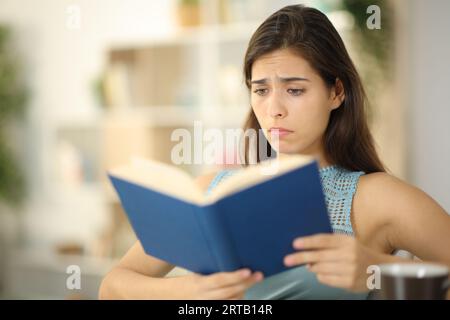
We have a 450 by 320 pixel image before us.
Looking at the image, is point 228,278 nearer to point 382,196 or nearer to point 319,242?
point 319,242

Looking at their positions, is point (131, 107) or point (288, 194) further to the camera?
point (131, 107)

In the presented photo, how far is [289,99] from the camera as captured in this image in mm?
1405

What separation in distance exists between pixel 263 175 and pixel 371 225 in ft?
2.01

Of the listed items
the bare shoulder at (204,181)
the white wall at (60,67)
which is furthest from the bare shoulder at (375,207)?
the white wall at (60,67)

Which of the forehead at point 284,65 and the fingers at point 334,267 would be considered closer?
the fingers at point 334,267

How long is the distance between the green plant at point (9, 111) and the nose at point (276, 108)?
150 inches

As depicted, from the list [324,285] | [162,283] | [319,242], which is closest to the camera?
[319,242]

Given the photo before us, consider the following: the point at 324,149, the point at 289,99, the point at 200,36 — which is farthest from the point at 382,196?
the point at 200,36

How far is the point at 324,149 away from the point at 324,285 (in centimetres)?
38

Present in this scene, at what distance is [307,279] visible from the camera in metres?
1.33

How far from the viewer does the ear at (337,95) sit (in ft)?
4.93

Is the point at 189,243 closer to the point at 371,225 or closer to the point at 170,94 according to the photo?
the point at 371,225

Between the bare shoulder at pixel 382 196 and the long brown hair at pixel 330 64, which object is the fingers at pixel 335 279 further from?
the long brown hair at pixel 330 64
